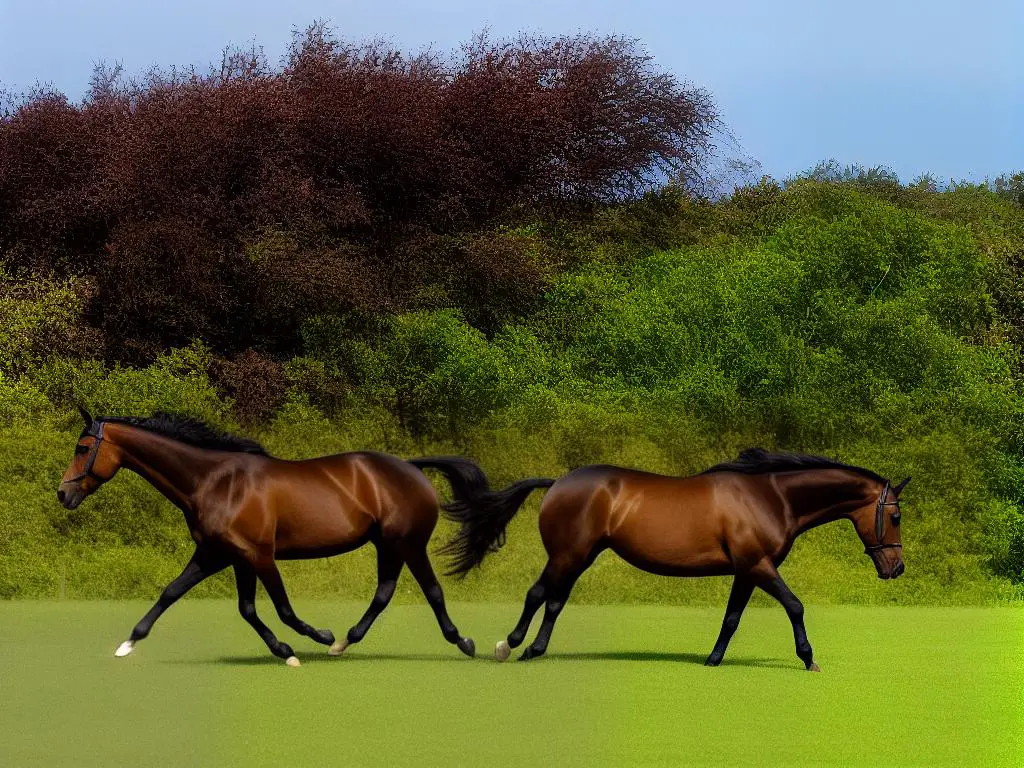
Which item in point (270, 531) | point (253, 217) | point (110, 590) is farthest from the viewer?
point (253, 217)

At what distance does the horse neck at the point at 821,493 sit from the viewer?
12344 mm

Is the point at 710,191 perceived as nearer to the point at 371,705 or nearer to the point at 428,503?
the point at 428,503

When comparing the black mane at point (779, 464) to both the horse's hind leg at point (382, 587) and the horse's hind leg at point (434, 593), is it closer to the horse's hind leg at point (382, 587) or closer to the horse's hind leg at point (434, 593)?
the horse's hind leg at point (434, 593)

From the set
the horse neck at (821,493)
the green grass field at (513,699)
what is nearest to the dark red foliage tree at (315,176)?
the green grass field at (513,699)

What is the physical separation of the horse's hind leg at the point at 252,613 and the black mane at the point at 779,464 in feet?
11.0

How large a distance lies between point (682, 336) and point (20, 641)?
483 inches

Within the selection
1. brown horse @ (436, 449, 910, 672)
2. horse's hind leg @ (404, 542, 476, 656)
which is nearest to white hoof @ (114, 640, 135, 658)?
horse's hind leg @ (404, 542, 476, 656)

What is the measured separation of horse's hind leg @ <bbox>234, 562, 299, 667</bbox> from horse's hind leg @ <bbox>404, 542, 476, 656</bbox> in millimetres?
1161

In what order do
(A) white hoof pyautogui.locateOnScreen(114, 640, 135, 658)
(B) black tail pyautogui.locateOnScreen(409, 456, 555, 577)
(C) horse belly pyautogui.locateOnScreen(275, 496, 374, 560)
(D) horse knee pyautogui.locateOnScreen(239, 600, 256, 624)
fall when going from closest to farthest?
1. (D) horse knee pyautogui.locateOnScreen(239, 600, 256, 624)
2. (A) white hoof pyautogui.locateOnScreen(114, 640, 135, 658)
3. (C) horse belly pyautogui.locateOnScreen(275, 496, 374, 560)
4. (B) black tail pyautogui.locateOnScreen(409, 456, 555, 577)

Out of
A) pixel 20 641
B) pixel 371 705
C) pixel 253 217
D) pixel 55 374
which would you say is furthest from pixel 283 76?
pixel 371 705

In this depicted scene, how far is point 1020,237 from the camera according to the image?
28.4 metres

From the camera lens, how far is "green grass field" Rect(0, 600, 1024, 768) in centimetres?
820

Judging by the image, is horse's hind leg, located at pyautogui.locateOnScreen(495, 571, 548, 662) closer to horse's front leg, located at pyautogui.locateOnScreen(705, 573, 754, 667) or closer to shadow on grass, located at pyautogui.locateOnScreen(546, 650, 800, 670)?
shadow on grass, located at pyautogui.locateOnScreen(546, 650, 800, 670)

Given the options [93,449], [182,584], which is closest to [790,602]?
[182,584]
